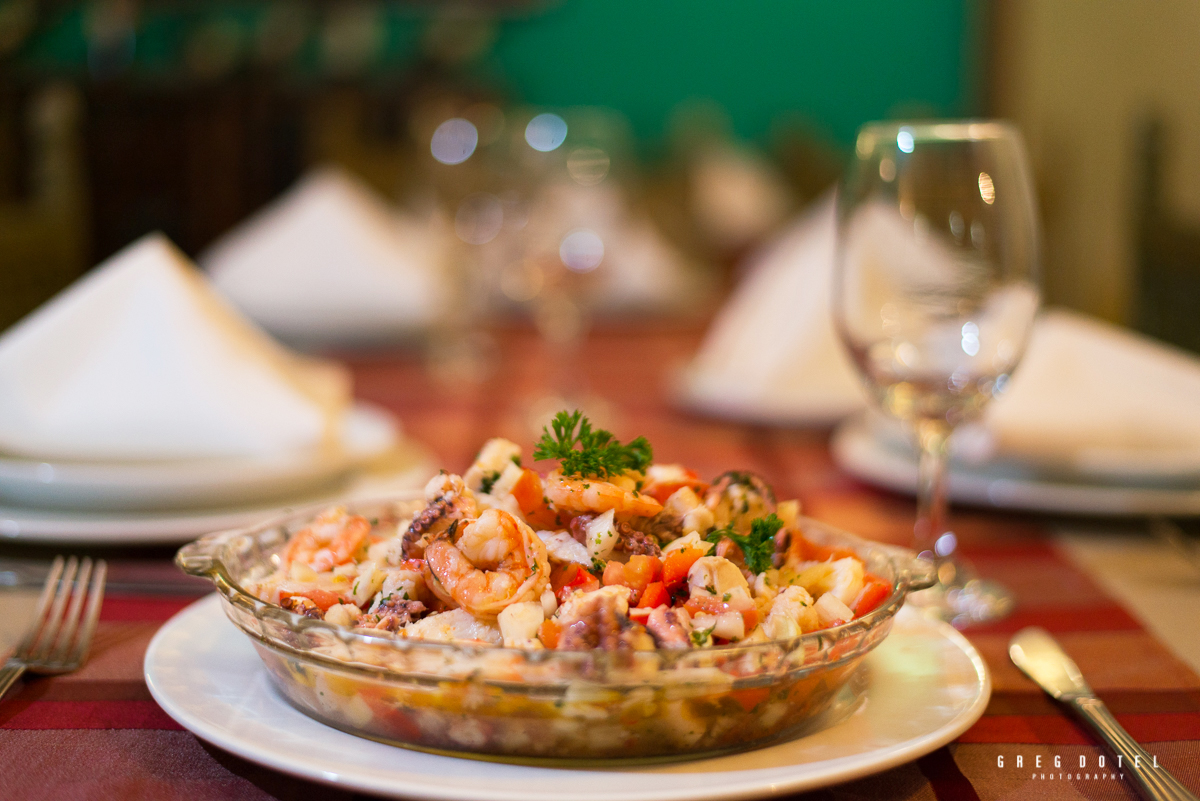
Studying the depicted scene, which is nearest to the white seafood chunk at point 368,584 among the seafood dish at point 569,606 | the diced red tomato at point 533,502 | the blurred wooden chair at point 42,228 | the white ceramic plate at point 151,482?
the seafood dish at point 569,606

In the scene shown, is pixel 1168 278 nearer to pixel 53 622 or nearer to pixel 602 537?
pixel 602 537

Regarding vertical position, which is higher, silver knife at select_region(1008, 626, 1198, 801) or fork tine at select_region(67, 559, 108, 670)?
fork tine at select_region(67, 559, 108, 670)

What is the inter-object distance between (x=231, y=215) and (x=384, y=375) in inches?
154

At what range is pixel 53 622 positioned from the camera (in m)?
0.91

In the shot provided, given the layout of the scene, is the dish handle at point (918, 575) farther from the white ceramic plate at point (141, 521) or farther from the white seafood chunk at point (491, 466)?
the white ceramic plate at point (141, 521)

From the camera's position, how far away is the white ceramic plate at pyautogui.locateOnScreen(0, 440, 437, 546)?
42.6 inches

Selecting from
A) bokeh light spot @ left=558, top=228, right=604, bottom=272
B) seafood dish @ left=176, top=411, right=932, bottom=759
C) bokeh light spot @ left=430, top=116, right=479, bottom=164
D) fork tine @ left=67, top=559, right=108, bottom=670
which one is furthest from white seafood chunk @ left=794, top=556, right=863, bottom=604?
bokeh light spot @ left=430, top=116, right=479, bottom=164

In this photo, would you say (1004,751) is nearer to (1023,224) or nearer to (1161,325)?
(1023,224)

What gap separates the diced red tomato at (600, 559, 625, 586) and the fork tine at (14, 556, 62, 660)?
1.47 ft

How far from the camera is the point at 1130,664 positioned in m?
0.89

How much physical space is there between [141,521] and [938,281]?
30.6 inches

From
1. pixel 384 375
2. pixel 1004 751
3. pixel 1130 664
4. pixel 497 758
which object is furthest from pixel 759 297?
pixel 497 758

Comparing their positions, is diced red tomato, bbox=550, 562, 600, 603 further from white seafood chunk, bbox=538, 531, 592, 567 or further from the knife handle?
the knife handle

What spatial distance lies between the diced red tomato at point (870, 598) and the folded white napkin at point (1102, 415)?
2.13 ft
